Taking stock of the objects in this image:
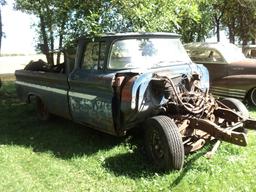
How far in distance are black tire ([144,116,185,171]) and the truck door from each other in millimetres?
775

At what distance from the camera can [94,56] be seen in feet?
23.6

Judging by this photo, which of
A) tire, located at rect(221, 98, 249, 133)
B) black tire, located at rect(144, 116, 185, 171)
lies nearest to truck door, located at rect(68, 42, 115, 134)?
black tire, located at rect(144, 116, 185, 171)

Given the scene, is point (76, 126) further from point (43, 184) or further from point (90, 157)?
point (43, 184)

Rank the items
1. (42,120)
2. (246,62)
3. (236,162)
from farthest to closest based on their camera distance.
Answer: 1. (246,62)
2. (42,120)
3. (236,162)

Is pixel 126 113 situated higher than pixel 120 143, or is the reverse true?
pixel 126 113

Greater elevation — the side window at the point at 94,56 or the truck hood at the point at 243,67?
the side window at the point at 94,56

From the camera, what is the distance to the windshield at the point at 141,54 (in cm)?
678

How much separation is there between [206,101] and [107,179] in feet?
6.47

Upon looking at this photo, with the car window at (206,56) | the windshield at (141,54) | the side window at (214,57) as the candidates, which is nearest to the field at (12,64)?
the car window at (206,56)

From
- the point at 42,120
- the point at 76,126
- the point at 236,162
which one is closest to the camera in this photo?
the point at 236,162

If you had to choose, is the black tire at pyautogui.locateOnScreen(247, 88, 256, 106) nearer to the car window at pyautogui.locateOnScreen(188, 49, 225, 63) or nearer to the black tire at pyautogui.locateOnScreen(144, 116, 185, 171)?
the car window at pyautogui.locateOnScreen(188, 49, 225, 63)

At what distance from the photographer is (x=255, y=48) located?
50.6 feet

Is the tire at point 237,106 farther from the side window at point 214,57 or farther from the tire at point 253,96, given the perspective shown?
the side window at point 214,57

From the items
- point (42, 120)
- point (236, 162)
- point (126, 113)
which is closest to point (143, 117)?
point (126, 113)
